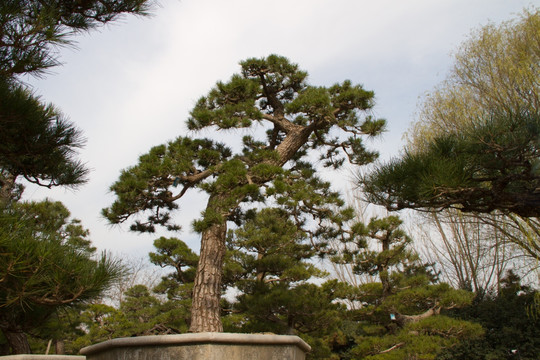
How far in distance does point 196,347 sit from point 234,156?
2027 mm

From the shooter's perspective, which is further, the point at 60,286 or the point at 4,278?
the point at 60,286

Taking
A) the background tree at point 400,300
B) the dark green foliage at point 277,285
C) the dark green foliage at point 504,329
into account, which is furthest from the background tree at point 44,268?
the dark green foliage at point 504,329

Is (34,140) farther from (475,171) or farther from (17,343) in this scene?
→ (475,171)

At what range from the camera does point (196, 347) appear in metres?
1.68

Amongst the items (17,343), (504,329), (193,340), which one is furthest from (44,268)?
(504,329)

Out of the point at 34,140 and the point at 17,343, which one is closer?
the point at 34,140

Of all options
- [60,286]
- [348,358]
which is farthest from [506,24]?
[60,286]

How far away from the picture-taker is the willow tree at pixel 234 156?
8.87ft

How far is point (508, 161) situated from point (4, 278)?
8.53ft

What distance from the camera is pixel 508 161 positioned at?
2287 mm

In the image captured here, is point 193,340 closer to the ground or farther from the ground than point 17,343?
closer to the ground

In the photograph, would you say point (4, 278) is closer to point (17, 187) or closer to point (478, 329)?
point (17, 187)

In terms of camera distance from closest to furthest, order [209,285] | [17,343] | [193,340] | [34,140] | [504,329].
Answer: [193,340] → [34,140] → [209,285] → [17,343] → [504,329]

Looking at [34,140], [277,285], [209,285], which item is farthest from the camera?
[277,285]
